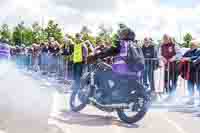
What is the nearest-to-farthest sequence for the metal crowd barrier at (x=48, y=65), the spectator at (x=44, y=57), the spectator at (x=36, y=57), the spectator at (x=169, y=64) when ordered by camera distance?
1. the spectator at (x=169, y=64)
2. the metal crowd barrier at (x=48, y=65)
3. the spectator at (x=44, y=57)
4. the spectator at (x=36, y=57)

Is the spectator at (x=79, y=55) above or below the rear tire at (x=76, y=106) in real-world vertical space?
above

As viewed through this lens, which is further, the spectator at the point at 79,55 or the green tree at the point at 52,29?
the green tree at the point at 52,29

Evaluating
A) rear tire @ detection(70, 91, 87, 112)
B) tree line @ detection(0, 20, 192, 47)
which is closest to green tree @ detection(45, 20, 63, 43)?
tree line @ detection(0, 20, 192, 47)

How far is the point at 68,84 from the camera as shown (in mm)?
18469

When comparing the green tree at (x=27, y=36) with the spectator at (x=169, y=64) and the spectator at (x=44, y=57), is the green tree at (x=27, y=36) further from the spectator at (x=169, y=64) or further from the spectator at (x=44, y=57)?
the spectator at (x=169, y=64)

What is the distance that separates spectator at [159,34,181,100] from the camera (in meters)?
13.9

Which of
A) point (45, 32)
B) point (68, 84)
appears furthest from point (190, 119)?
point (45, 32)

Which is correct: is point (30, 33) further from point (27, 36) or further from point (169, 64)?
point (169, 64)

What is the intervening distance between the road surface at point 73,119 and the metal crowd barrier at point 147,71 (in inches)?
65.9

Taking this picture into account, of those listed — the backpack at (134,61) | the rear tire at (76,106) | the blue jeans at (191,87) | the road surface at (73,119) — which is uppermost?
the backpack at (134,61)

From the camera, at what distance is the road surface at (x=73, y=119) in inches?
353

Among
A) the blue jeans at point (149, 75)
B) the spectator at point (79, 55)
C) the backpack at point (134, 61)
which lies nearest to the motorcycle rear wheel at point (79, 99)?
the backpack at point (134, 61)

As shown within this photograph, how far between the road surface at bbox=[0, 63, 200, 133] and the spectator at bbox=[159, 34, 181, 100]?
1.60 meters

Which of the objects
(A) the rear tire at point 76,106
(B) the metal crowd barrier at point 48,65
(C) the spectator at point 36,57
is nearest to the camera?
(A) the rear tire at point 76,106
